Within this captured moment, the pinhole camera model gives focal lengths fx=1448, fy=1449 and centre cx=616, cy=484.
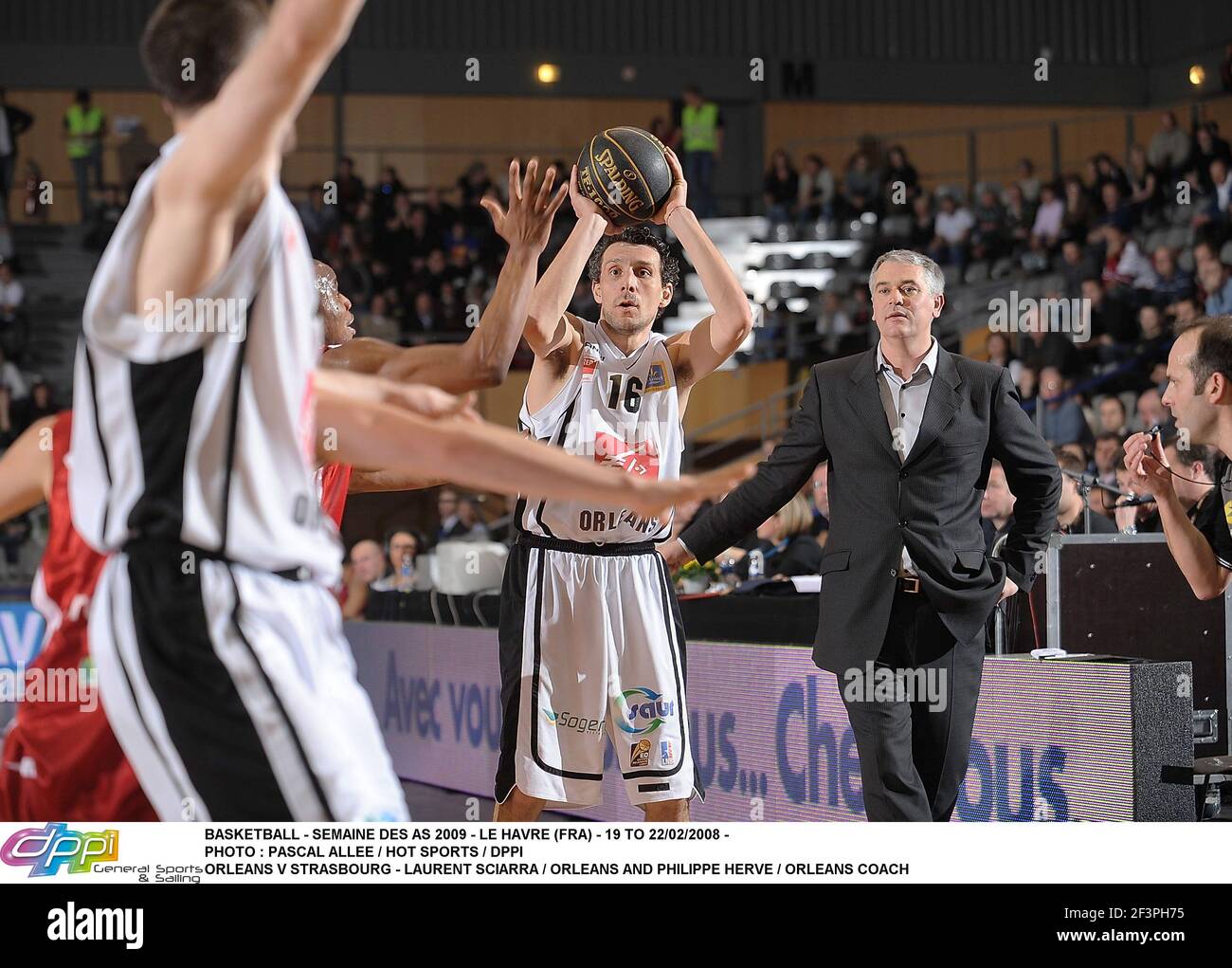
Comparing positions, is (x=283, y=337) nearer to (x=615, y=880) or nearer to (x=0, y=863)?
(x=0, y=863)

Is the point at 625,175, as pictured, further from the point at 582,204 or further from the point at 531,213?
the point at 531,213

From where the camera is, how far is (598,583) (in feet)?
14.3

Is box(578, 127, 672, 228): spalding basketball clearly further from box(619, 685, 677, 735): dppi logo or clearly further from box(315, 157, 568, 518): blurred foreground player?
box(619, 685, 677, 735): dppi logo

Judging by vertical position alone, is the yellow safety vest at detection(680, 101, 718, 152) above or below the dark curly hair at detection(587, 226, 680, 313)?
above

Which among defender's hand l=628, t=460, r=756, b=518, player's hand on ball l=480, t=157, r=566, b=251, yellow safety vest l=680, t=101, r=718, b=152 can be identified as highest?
yellow safety vest l=680, t=101, r=718, b=152

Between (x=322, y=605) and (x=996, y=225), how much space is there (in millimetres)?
12493

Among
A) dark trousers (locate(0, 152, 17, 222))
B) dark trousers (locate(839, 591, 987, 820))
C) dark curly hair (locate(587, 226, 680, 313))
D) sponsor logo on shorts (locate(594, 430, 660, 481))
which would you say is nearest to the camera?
dark trousers (locate(839, 591, 987, 820))

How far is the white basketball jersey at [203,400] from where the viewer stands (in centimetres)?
204

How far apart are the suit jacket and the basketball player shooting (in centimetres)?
27

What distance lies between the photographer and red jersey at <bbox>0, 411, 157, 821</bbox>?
89.9 inches

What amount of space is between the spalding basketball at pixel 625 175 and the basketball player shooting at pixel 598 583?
38mm

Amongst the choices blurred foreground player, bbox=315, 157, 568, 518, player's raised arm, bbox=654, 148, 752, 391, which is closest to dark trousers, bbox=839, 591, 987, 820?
player's raised arm, bbox=654, 148, 752, 391

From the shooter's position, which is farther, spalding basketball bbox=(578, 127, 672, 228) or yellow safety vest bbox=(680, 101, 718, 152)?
yellow safety vest bbox=(680, 101, 718, 152)

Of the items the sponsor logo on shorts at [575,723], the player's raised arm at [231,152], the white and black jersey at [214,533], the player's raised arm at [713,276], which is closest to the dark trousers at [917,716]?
the sponsor logo on shorts at [575,723]
